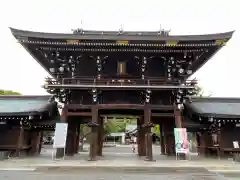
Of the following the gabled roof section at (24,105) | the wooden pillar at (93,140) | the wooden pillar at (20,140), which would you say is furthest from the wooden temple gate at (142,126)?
the wooden pillar at (20,140)

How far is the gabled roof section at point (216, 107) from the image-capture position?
17.3 meters

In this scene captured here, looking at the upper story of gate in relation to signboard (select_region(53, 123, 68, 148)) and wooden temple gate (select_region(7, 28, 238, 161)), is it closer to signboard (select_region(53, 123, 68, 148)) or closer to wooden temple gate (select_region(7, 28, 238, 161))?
wooden temple gate (select_region(7, 28, 238, 161))

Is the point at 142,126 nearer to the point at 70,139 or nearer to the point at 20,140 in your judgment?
the point at 70,139

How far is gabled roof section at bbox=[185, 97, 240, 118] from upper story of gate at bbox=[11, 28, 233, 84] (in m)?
3.01

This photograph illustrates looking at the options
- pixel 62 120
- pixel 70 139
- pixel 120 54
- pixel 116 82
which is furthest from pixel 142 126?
pixel 70 139

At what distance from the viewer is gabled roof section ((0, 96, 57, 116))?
17.2 metres

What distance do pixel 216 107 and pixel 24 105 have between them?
53.8ft

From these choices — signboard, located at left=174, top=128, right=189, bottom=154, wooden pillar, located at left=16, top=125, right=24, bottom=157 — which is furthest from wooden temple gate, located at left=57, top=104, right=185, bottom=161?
wooden pillar, located at left=16, top=125, right=24, bottom=157

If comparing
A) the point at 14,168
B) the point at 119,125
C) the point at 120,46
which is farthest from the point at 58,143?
the point at 119,125

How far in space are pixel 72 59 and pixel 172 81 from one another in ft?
24.6

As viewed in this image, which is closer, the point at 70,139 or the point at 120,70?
the point at 120,70

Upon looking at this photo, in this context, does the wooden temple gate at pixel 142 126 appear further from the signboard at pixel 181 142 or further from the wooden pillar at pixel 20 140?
the wooden pillar at pixel 20 140

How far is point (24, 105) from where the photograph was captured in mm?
20016

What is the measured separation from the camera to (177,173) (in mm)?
11453
